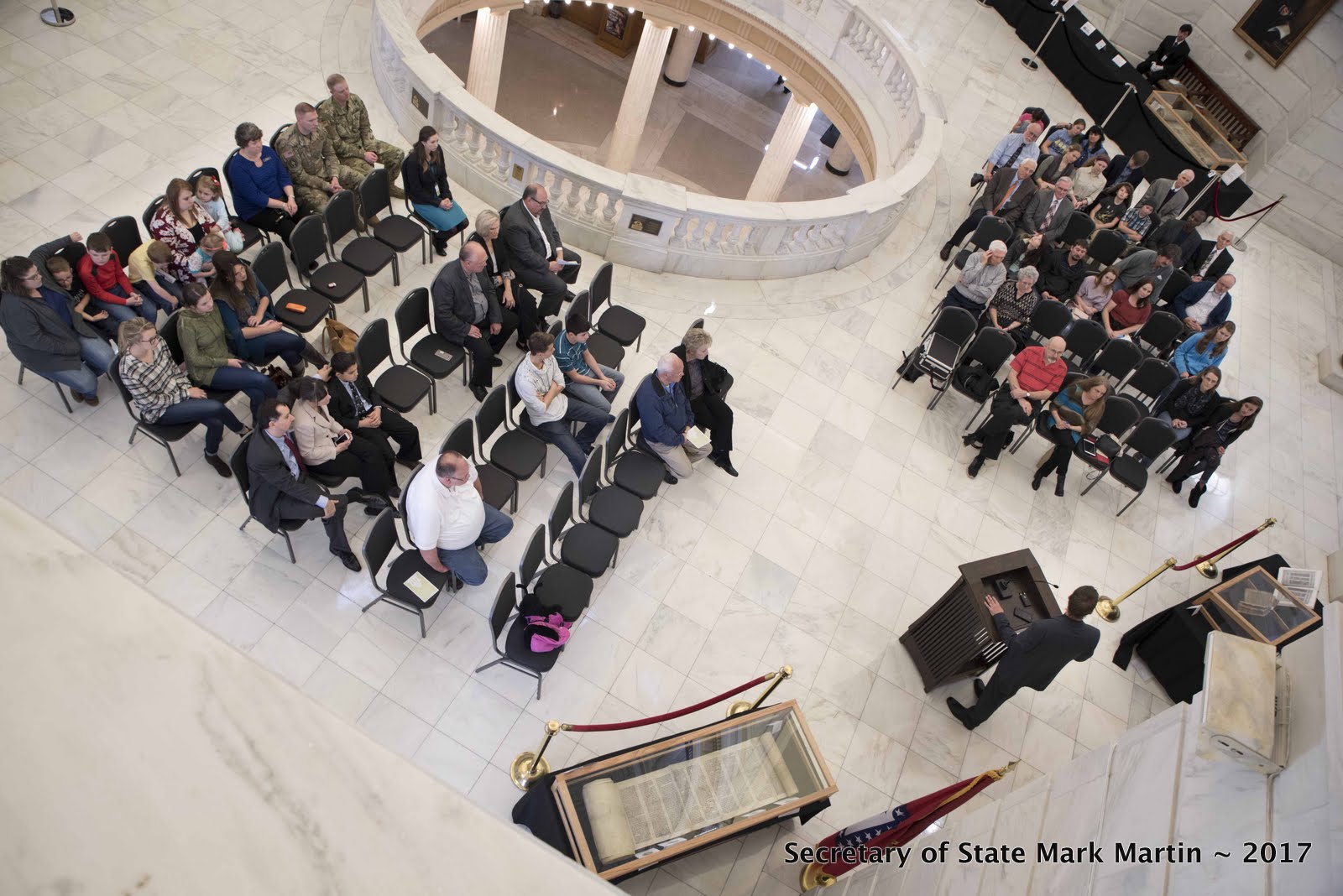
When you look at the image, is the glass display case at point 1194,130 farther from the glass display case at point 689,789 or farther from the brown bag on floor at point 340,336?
the brown bag on floor at point 340,336

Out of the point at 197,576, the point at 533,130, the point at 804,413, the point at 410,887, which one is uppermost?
the point at 410,887

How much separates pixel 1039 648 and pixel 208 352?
228 inches

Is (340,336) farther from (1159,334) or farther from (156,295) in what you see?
(1159,334)

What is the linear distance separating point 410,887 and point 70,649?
0.54m

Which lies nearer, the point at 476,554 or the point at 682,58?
the point at 476,554

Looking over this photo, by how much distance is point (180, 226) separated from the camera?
19.7 ft

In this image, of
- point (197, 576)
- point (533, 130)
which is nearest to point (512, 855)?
point (197, 576)

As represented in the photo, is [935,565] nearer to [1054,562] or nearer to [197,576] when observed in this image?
[1054,562]

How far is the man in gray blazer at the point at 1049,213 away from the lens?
29.8 feet

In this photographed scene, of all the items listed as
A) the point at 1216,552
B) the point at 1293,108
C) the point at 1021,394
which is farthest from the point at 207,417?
the point at 1293,108

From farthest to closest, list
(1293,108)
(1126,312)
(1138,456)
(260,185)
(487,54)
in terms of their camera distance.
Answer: (1293,108) < (487,54) < (1126,312) < (1138,456) < (260,185)

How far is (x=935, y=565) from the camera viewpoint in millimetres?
6902

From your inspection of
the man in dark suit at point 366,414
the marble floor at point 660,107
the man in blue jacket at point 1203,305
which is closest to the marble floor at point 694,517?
the man in dark suit at point 366,414

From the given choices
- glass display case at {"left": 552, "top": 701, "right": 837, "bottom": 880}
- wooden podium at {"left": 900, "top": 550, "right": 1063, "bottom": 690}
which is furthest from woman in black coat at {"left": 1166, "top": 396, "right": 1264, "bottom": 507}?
glass display case at {"left": 552, "top": 701, "right": 837, "bottom": 880}
